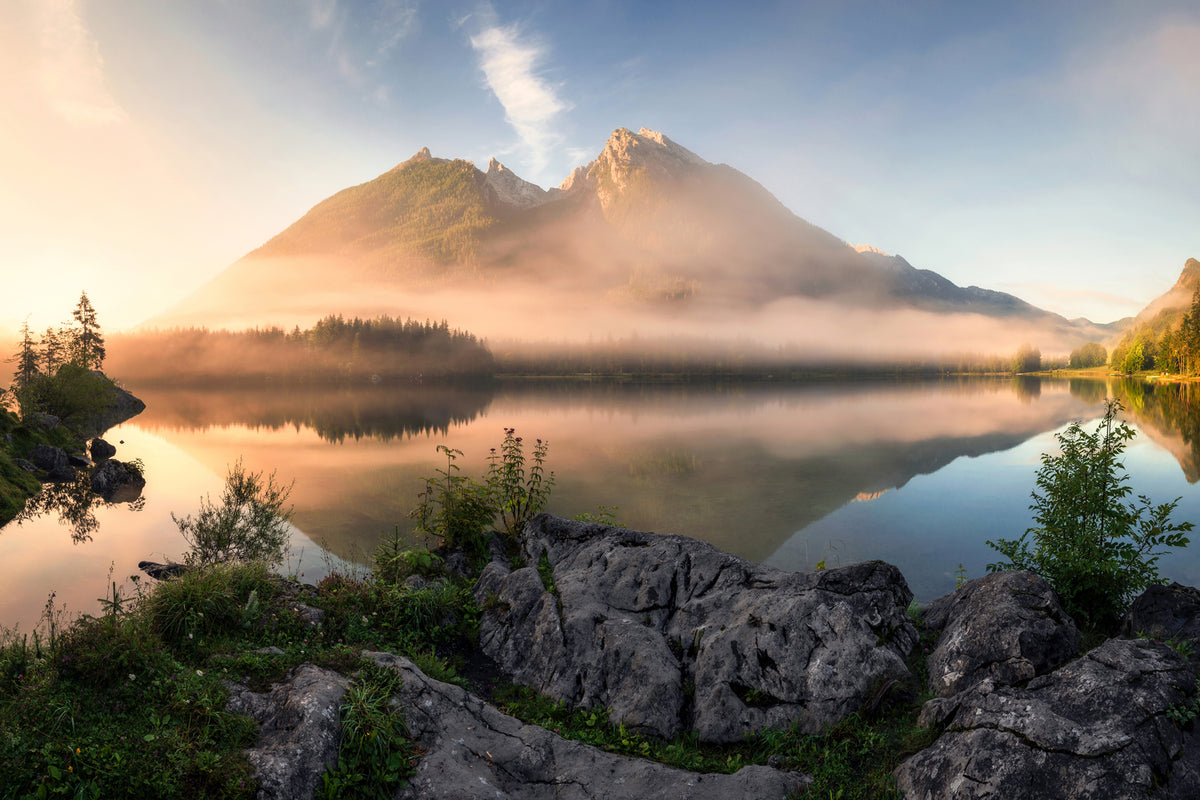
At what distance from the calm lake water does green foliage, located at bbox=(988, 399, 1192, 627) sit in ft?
29.0

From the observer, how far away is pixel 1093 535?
29.0ft

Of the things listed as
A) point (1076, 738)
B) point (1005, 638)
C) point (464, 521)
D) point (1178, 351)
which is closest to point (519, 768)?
point (1076, 738)

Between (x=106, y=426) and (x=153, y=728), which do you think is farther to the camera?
(x=106, y=426)

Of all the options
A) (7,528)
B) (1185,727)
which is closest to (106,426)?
(7,528)

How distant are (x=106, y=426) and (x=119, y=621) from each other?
9466 cm

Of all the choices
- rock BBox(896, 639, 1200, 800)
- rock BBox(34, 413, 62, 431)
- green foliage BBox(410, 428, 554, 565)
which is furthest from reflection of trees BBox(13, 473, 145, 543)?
rock BBox(896, 639, 1200, 800)

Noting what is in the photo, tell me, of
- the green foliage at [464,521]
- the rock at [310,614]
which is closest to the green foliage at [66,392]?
the green foliage at [464,521]

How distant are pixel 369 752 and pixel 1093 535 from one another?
11.7 m

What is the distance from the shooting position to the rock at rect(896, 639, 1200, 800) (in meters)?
4.94

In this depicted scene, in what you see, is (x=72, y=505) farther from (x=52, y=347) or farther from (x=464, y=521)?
(x=52, y=347)

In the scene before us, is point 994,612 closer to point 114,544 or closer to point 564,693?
point 564,693

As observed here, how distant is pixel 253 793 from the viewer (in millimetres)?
5523

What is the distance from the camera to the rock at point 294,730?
5738 mm

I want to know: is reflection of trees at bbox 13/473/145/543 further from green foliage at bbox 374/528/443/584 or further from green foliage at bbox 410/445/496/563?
green foliage at bbox 410/445/496/563
